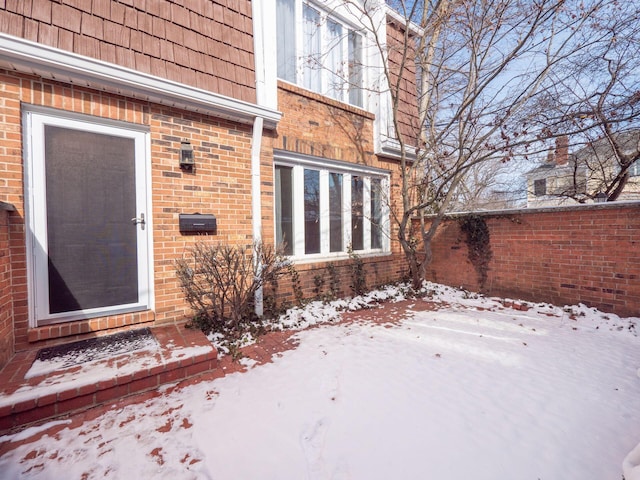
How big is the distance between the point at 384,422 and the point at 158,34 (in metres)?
4.46

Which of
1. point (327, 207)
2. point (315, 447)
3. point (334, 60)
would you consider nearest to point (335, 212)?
point (327, 207)

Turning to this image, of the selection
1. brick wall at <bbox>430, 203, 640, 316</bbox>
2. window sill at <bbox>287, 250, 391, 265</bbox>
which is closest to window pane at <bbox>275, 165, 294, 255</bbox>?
window sill at <bbox>287, 250, 391, 265</bbox>

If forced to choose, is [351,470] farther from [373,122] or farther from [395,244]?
[373,122]

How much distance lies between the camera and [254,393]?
226cm

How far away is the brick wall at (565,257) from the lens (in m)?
3.88

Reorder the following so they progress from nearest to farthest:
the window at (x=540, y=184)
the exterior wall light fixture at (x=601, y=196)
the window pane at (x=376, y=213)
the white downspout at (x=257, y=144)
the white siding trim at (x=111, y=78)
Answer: the white siding trim at (x=111, y=78) < the white downspout at (x=257, y=144) < the window pane at (x=376, y=213) < the exterior wall light fixture at (x=601, y=196) < the window at (x=540, y=184)

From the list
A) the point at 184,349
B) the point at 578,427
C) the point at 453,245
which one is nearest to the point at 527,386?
the point at 578,427

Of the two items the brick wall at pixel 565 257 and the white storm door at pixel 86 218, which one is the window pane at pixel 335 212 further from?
the white storm door at pixel 86 218

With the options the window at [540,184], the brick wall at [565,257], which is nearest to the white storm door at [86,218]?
the brick wall at [565,257]

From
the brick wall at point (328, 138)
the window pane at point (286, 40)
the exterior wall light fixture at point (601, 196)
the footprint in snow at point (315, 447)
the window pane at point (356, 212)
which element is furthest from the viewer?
the exterior wall light fixture at point (601, 196)

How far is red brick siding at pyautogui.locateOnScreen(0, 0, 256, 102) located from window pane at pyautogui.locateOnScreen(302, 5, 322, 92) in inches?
48.7

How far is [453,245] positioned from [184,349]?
17.5ft

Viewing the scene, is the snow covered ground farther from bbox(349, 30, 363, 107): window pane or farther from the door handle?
bbox(349, 30, 363, 107): window pane

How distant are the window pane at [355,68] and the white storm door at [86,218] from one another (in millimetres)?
3997
